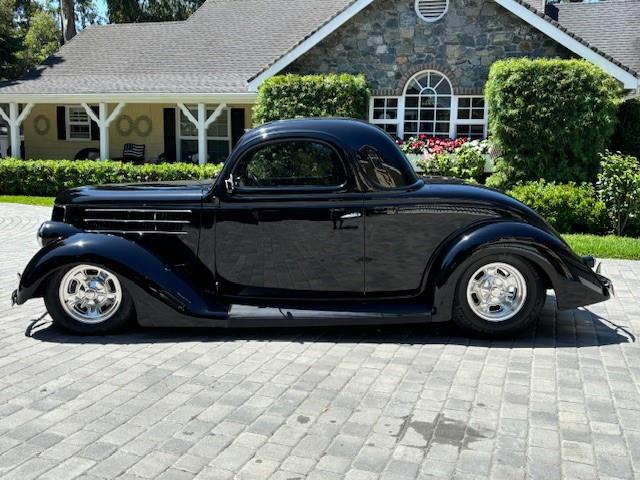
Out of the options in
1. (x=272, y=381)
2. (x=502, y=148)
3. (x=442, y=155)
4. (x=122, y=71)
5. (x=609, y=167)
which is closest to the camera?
Result: (x=272, y=381)

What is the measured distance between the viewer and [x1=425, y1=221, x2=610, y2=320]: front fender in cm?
489

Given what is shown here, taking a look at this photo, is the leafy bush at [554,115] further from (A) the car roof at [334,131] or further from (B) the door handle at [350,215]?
(B) the door handle at [350,215]

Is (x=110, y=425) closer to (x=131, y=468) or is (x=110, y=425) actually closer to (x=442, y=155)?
(x=131, y=468)

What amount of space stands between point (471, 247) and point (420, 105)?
36.1ft

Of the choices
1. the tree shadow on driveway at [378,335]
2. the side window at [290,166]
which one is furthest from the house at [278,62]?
the side window at [290,166]

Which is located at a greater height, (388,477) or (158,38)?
(158,38)

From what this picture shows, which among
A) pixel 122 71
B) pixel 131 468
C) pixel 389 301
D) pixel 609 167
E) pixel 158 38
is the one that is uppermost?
pixel 158 38

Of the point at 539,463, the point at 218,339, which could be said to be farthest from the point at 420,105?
the point at 539,463

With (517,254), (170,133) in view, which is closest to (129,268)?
(517,254)

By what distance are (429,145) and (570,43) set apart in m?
3.72

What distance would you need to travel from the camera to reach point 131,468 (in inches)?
120

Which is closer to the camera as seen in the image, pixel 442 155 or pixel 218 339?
pixel 218 339

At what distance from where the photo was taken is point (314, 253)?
5039mm

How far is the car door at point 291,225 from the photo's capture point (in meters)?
5.01
